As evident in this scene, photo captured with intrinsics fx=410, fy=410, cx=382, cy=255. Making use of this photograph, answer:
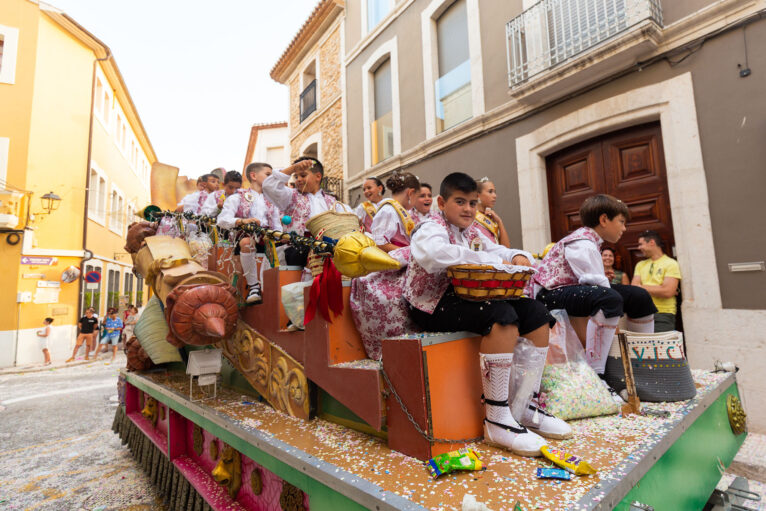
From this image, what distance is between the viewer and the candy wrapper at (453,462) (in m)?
1.40

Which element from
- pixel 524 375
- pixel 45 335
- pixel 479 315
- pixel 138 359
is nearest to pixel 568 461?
pixel 524 375

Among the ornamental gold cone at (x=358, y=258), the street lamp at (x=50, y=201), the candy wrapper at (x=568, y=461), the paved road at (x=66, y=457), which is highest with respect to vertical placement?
the street lamp at (x=50, y=201)

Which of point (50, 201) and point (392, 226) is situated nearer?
point (392, 226)

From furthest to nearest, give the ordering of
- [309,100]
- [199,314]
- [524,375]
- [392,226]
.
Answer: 1. [309,100]
2. [392,226]
3. [199,314]
4. [524,375]

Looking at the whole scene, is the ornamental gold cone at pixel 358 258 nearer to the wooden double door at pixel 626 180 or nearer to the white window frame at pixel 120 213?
the wooden double door at pixel 626 180

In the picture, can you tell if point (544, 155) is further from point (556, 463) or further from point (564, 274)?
point (556, 463)

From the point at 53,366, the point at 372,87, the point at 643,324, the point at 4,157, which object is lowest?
the point at 53,366

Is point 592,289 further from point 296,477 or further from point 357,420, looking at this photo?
point 296,477

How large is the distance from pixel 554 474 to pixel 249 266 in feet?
8.72

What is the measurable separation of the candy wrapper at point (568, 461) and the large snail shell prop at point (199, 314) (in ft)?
6.05

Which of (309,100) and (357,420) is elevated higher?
(309,100)

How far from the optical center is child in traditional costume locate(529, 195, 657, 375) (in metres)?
2.38

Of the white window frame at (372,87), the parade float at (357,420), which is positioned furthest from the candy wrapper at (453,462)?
the white window frame at (372,87)

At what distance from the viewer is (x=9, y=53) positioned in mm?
12742
